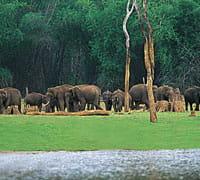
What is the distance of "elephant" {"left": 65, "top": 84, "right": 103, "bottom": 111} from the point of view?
29.8 m

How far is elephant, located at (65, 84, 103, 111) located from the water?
44.1 feet

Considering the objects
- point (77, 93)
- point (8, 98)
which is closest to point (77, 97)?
point (77, 93)

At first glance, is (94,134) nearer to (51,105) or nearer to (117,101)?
(51,105)

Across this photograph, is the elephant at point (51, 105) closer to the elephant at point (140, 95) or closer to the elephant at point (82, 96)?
the elephant at point (82, 96)

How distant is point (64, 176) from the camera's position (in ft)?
40.5

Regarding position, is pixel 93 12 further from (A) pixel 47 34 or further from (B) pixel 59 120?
(B) pixel 59 120

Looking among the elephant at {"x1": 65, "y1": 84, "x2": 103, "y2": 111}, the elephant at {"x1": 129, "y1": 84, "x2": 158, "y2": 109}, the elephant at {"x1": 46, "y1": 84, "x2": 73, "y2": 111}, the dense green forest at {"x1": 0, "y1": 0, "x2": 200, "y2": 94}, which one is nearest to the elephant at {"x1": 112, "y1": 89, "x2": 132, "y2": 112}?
the elephant at {"x1": 65, "y1": 84, "x2": 103, "y2": 111}

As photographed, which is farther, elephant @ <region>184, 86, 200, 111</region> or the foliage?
the foliage

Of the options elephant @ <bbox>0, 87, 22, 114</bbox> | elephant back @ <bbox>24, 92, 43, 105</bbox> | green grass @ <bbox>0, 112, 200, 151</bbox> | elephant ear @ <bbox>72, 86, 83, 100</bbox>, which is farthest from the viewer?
elephant back @ <bbox>24, 92, 43, 105</bbox>

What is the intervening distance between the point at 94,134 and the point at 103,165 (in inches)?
203

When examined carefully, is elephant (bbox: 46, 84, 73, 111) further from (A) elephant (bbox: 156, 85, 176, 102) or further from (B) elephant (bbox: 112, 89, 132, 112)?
(A) elephant (bbox: 156, 85, 176, 102)

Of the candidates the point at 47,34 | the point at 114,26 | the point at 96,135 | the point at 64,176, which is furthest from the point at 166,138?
the point at 47,34

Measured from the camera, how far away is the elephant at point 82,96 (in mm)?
29841

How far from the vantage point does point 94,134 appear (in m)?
18.9
